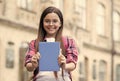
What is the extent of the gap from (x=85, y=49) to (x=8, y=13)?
8.89 meters

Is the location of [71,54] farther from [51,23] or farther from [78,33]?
[78,33]

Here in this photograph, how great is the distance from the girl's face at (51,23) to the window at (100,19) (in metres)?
28.6

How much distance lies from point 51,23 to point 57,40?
0.15m

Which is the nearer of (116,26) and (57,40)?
(57,40)

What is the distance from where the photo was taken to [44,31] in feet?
14.0

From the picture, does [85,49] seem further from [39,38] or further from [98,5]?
[39,38]

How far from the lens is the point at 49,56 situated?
3.98 m

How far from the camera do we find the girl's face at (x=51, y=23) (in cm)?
418

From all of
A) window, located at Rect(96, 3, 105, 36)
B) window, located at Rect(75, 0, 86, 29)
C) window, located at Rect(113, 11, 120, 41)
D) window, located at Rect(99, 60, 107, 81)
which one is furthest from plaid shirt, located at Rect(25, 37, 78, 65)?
window, located at Rect(113, 11, 120, 41)

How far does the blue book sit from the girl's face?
0.70ft

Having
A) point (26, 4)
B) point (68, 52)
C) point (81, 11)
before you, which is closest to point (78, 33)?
point (81, 11)

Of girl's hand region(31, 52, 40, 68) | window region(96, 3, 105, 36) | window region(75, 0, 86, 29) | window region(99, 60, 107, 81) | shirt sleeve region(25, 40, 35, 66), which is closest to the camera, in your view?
girl's hand region(31, 52, 40, 68)

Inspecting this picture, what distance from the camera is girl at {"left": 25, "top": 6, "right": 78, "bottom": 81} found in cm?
402

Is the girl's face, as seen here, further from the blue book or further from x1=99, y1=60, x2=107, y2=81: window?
x1=99, y1=60, x2=107, y2=81: window
